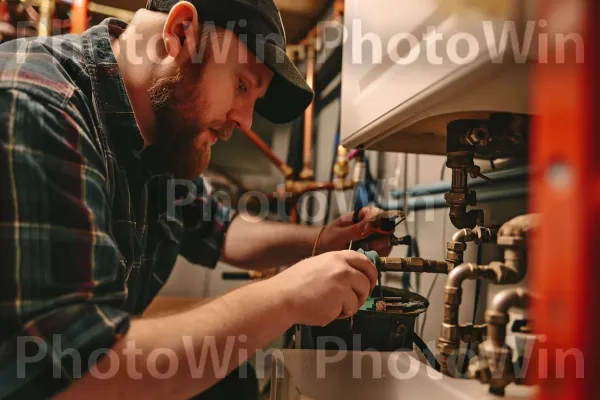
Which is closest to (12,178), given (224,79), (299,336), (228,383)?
(224,79)

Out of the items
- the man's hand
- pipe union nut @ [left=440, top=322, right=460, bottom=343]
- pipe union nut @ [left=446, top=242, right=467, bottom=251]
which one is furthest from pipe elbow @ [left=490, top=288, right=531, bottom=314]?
the man's hand

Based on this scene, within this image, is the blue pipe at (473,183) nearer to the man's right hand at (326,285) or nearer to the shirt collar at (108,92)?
the man's right hand at (326,285)

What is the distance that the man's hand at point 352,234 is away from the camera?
85cm

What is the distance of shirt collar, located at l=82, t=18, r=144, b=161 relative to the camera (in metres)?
0.73

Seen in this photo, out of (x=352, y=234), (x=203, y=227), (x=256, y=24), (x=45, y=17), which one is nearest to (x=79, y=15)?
(x=45, y=17)

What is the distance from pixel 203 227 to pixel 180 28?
584 mm

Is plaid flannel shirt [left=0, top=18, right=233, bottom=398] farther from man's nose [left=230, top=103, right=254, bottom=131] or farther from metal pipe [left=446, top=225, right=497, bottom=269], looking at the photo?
metal pipe [left=446, top=225, right=497, bottom=269]

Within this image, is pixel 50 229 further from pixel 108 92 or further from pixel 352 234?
pixel 352 234

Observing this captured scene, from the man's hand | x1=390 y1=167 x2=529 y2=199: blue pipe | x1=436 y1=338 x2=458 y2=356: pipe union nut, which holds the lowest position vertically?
x1=436 y1=338 x2=458 y2=356: pipe union nut

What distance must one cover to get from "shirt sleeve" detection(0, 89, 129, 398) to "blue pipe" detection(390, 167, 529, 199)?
0.63 m

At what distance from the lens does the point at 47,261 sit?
50 centimetres

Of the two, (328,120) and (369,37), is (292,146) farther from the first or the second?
(369,37)

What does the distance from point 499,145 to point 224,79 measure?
1.73 ft

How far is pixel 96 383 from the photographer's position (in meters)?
0.50
